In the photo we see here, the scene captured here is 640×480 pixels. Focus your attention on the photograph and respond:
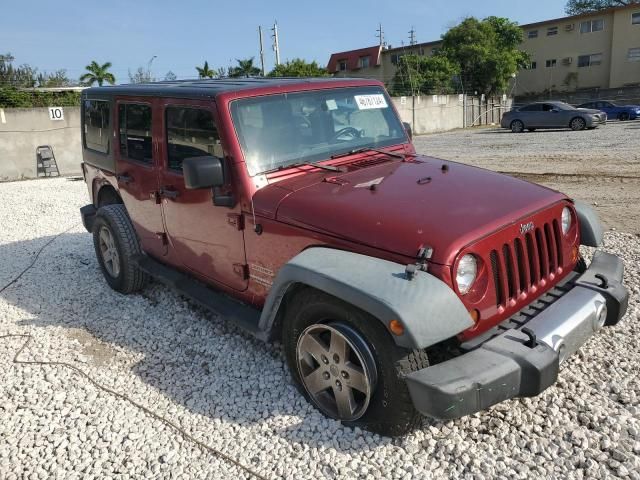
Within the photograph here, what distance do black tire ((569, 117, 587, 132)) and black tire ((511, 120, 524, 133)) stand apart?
207 cm

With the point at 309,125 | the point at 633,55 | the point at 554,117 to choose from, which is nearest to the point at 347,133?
the point at 309,125

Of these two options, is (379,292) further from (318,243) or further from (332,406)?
(332,406)

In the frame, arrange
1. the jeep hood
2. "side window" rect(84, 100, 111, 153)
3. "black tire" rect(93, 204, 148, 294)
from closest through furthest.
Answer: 1. the jeep hood
2. "black tire" rect(93, 204, 148, 294)
3. "side window" rect(84, 100, 111, 153)

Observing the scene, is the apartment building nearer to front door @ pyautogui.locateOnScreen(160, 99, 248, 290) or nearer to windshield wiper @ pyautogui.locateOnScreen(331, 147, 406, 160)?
windshield wiper @ pyautogui.locateOnScreen(331, 147, 406, 160)

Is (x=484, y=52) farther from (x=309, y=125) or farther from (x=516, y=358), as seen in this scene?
(x=516, y=358)

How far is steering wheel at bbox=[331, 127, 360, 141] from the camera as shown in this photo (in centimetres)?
373

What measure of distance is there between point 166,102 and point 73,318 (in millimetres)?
2199

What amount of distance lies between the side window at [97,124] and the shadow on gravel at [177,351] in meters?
1.46

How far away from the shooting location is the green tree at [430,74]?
3538 centimetres

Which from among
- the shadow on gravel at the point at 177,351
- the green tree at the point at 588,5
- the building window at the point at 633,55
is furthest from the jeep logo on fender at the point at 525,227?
the green tree at the point at 588,5

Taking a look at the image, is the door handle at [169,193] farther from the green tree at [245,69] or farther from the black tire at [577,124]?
the green tree at [245,69]

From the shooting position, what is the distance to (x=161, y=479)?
2635mm

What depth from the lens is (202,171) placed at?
307cm

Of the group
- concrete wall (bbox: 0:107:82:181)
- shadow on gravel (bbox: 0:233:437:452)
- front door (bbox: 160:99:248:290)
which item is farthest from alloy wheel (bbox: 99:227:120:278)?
concrete wall (bbox: 0:107:82:181)
